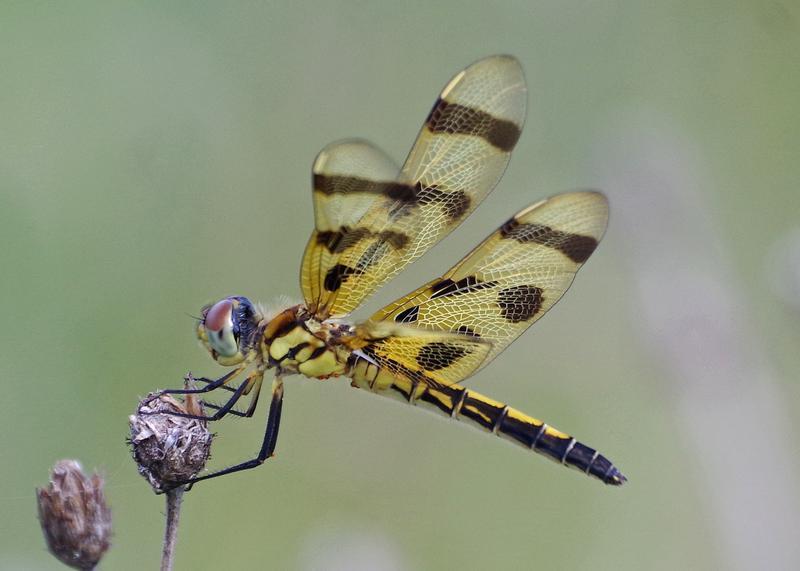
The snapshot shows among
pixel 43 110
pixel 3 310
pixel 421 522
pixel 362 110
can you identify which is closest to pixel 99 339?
pixel 3 310

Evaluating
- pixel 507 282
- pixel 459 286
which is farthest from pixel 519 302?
pixel 459 286

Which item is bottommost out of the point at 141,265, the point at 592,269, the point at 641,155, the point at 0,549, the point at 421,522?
the point at 0,549

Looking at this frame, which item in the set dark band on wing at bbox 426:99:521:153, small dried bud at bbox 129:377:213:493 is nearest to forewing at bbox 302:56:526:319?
dark band on wing at bbox 426:99:521:153

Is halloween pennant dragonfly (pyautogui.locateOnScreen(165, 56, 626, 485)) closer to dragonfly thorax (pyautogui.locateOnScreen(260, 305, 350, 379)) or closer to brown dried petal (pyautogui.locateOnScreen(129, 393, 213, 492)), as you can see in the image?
dragonfly thorax (pyautogui.locateOnScreen(260, 305, 350, 379))

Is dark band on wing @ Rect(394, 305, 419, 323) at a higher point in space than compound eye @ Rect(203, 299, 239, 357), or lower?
higher

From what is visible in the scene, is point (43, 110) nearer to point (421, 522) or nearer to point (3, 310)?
point (3, 310)
